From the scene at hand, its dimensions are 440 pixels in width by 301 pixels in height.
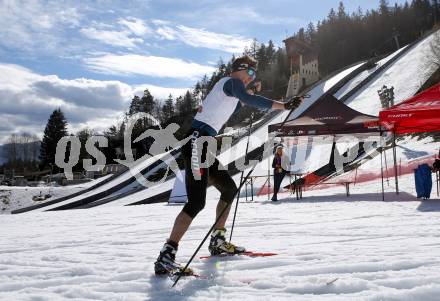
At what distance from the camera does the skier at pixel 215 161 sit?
146 inches

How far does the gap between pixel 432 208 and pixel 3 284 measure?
724cm

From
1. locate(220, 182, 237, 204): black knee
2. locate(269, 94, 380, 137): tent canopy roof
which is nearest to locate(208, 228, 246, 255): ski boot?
locate(220, 182, 237, 204): black knee

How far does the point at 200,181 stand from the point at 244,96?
2.79ft

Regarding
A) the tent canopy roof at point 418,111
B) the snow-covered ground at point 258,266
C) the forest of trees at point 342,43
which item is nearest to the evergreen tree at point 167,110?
the forest of trees at point 342,43

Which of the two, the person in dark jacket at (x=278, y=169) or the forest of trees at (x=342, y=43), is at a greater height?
the forest of trees at (x=342, y=43)

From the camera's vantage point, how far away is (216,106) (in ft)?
13.2

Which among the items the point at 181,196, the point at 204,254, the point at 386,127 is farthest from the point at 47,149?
the point at 204,254

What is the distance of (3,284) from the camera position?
3.42 m

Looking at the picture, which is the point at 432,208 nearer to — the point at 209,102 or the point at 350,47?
the point at 209,102

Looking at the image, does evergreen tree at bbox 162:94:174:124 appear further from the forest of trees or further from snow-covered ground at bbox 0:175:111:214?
snow-covered ground at bbox 0:175:111:214

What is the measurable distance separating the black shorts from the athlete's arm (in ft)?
Answer: 1.53

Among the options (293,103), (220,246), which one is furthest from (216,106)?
(220,246)

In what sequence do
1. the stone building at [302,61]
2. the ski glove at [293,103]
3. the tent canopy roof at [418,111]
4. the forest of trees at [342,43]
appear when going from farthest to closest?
the forest of trees at [342,43] < the stone building at [302,61] < the tent canopy roof at [418,111] < the ski glove at [293,103]

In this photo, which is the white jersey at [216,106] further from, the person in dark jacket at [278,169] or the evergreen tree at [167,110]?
the evergreen tree at [167,110]
